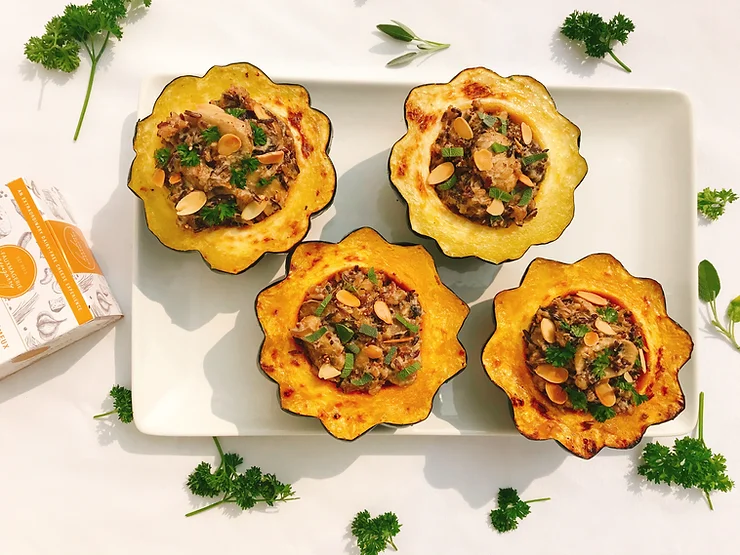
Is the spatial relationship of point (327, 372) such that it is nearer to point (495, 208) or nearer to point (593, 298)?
point (495, 208)

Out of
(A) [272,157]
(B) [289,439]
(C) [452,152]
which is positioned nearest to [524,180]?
(C) [452,152]

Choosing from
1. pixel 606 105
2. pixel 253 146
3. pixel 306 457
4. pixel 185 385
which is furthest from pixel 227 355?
pixel 606 105

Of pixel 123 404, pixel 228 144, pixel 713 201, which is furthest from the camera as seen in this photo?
pixel 713 201

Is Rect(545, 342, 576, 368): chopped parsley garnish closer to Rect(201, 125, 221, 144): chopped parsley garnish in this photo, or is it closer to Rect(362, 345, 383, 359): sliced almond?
Rect(362, 345, 383, 359): sliced almond

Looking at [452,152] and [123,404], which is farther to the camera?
[123,404]

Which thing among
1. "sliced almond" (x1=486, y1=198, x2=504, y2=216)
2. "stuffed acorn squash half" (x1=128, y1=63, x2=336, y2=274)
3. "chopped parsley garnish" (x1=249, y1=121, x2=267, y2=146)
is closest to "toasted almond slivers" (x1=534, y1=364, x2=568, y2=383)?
"sliced almond" (x1=486, y1=198, x2=504, y2=216)
